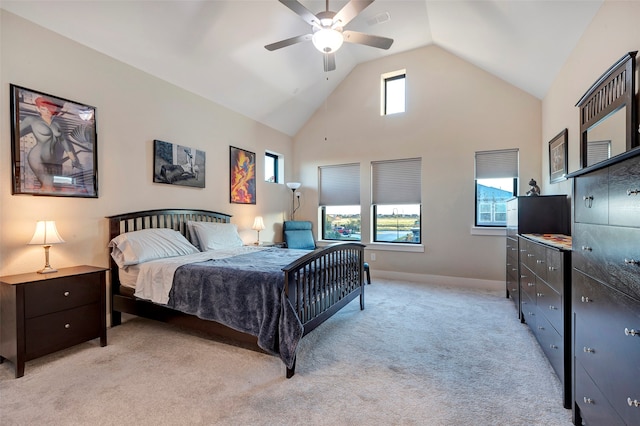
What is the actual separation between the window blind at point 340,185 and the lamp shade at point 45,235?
424cm

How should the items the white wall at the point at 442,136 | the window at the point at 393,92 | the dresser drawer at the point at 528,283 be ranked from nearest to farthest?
the dresser drawer at the point at 528,283 < the white wall at the point at 442,136 < the window at the point at 393,92

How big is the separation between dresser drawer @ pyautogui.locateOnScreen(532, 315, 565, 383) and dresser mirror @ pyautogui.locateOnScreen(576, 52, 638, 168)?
1160mm

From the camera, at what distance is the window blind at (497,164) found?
14.7 feet

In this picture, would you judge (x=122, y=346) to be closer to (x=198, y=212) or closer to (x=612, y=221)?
(x=198, y=212)

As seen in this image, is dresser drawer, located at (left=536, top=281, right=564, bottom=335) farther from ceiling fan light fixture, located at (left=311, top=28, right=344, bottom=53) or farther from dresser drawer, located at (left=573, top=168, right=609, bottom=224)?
ceiling fan light fixture, located at (left=311, top=28, right=344, bottom=53)

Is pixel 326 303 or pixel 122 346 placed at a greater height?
pixel 326 303

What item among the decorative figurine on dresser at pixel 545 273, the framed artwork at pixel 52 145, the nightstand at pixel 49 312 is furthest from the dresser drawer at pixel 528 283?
the framed artwork at pixel 52 145

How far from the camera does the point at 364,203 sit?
552 centimetres

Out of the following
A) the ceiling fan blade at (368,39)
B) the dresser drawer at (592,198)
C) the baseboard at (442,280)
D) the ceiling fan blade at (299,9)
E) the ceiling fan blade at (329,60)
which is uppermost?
the ceiling fan blade at (299,9)

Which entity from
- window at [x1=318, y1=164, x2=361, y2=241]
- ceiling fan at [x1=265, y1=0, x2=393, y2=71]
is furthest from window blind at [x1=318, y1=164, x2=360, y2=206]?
ceiling fan at [x1=265, y1=0, x2=393, y2=71]

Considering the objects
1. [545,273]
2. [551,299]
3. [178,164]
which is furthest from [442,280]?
[178,164]

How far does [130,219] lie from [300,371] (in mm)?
2595

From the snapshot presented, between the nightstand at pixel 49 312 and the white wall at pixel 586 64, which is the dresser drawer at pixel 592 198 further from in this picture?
the nightstand at pixel 49 312

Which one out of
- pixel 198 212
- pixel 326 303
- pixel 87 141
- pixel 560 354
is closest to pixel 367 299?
pixel 326 303
